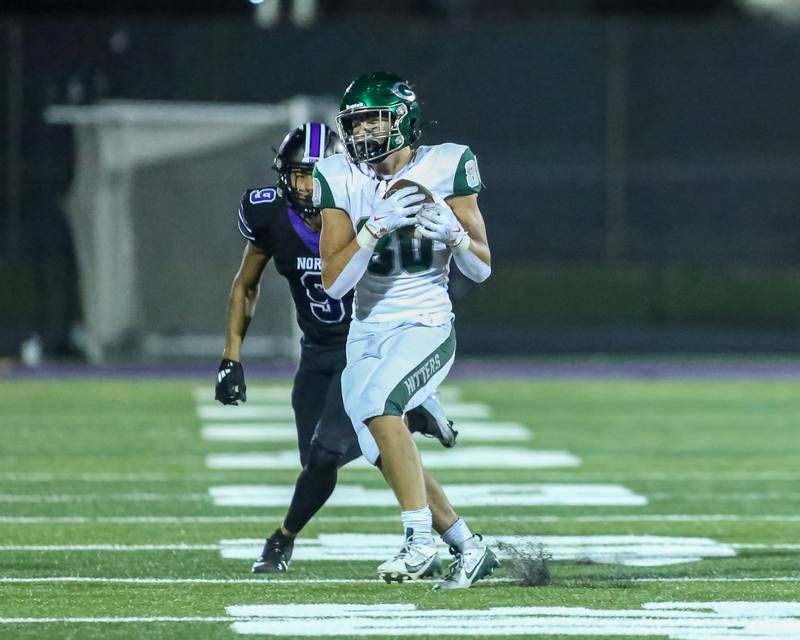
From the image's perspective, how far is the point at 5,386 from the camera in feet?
47.0

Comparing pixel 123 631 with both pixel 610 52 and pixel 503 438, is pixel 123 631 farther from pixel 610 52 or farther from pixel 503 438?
pixel 610 52

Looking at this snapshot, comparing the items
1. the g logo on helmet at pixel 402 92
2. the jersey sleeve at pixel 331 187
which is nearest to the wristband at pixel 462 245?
the jersey sleeve at pixel 331 187

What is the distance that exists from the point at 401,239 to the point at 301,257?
2.79ft

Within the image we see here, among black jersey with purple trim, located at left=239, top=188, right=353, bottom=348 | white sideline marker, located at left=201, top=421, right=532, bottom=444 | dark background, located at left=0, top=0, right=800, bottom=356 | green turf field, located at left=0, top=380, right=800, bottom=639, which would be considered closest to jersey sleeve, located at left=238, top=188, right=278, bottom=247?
black jersey with purple trim, located at left=239, top=188, right=353, bottom=348

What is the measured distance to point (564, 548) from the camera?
6.85 m

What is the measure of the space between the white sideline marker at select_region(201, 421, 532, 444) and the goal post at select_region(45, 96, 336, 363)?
4235 millimetres

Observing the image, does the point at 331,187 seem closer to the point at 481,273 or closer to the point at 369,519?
the point at 481,273

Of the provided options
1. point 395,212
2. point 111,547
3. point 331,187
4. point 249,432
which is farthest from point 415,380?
point 249,432

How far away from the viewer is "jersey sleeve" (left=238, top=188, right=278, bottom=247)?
6508 mm

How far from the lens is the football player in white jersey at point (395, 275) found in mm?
5609

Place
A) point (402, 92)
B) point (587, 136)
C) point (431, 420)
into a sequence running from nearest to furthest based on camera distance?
point (402, 92), point (431, 420), point (587, 136)

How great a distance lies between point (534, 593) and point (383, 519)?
7.01ft

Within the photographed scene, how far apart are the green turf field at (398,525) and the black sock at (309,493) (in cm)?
20

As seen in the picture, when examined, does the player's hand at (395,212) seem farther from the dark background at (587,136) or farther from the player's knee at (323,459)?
the dark background at (587,136)
